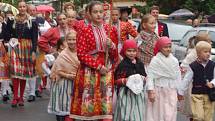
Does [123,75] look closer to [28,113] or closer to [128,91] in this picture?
[128,91]

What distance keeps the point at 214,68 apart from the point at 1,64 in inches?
174

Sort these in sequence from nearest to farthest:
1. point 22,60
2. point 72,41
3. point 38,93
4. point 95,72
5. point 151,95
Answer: point 95,72 → point 151,95 → point 72,41 → point 22,60 → point 38,93

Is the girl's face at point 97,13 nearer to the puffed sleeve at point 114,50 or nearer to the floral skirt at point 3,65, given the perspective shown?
the puffed sleeve at point 114,50

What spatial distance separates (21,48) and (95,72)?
377 centimetres

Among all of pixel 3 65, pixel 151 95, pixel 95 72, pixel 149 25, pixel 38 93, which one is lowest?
pixel 38 93

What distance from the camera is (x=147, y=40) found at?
8398 mm

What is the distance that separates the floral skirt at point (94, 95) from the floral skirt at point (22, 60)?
3623 millimetres

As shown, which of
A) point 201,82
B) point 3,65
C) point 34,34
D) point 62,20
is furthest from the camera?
point 3,65

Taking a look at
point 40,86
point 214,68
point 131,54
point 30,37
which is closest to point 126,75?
point 131,54

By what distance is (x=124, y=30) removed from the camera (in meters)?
9.12

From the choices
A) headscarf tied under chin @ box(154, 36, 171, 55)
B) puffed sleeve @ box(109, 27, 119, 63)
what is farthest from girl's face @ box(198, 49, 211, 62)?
puffed sleeve @ box(109, 27, 119, 63)

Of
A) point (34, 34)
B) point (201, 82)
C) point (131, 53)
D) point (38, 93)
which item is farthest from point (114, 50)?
point (38, 93)

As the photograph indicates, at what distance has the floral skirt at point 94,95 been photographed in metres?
6.90

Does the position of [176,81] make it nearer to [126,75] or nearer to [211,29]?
[126,75]
